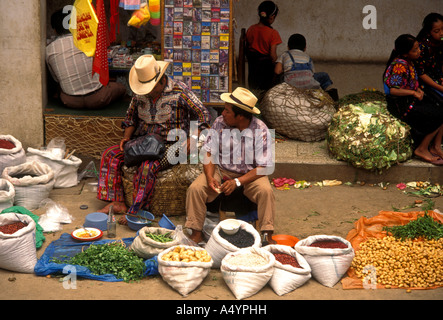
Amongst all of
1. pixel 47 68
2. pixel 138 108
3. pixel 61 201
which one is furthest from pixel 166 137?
pixel 47 68

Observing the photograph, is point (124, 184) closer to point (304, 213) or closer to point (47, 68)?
point (304, 213)

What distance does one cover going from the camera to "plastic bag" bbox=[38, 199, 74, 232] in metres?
5.38

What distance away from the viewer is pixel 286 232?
17.9 ft

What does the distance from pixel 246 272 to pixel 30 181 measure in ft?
8.41

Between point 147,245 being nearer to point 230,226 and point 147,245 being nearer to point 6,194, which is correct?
point 230,226

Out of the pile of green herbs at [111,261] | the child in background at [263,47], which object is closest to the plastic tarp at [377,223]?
the pile of green herbs at [111,261]

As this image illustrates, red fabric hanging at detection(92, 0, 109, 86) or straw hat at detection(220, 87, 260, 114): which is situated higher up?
red fabric hanging at detection(92, 0, 109, 86)

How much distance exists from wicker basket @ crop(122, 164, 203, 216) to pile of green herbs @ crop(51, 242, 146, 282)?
97cm

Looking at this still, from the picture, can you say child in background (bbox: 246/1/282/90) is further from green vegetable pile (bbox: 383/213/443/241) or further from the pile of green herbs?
the pile of green herbs

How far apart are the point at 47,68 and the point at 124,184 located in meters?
2.20

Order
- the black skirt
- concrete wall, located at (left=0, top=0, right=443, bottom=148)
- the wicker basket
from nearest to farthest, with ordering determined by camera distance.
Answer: the wicker basket < the black skirt < concrete wall, located at (left=0, top=0, right=443, bottom=148)

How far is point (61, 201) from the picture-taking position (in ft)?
19.9

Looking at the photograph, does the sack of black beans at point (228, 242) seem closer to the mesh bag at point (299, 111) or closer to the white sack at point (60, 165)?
the white sack at point (60, 165)

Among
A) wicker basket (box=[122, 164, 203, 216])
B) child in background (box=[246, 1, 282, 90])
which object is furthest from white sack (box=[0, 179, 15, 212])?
child in background (box=[246, 1, 282, 90])
